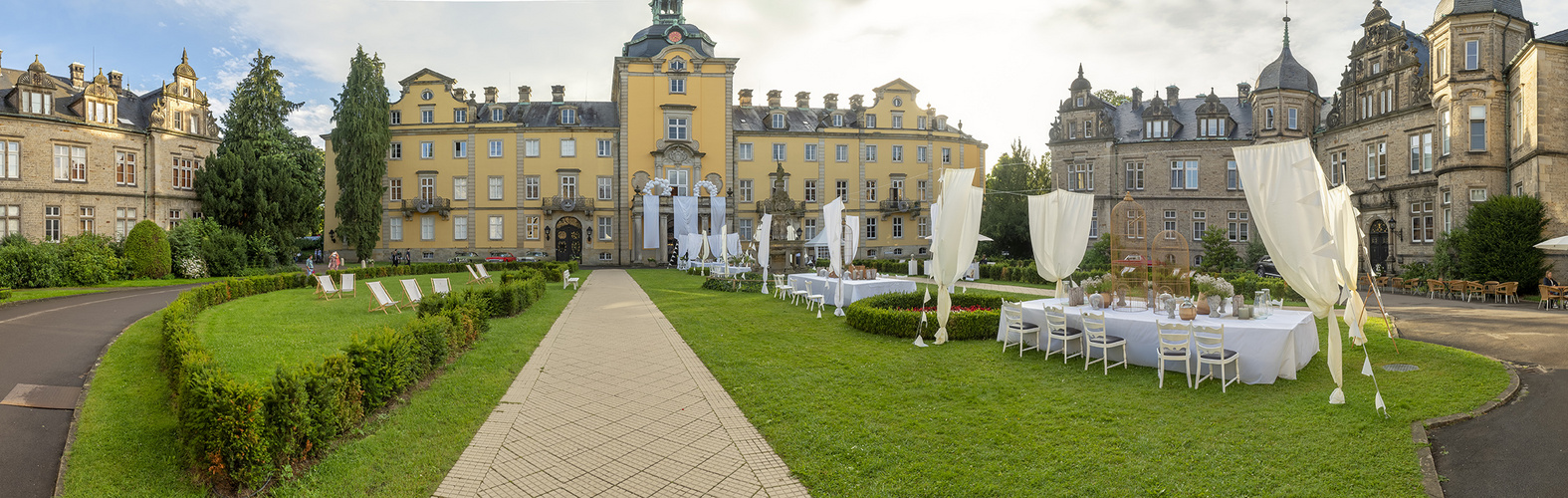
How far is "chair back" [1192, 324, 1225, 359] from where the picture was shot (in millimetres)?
8077

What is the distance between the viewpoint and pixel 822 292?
17859 mm

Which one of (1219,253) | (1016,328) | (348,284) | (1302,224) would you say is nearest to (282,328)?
(348,284)

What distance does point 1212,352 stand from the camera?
27.9ft

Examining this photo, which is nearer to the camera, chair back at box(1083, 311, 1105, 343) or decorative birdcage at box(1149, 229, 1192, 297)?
chair back at box(1083, 311, 1105, 343)

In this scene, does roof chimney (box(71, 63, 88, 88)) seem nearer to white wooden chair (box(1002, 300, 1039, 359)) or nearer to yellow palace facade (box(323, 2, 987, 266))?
yellow palace facade (box(323, 2, 987, 266))

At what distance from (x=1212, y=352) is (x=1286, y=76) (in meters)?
35.6

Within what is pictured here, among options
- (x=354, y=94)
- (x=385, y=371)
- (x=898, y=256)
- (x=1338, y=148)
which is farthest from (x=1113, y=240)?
(x=354, y=94)

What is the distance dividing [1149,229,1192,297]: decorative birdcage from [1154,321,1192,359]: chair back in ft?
8.41

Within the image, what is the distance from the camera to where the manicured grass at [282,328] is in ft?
31.9

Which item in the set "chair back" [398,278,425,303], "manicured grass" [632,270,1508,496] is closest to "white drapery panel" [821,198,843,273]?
"manicured grass" [632,270,1508,496]

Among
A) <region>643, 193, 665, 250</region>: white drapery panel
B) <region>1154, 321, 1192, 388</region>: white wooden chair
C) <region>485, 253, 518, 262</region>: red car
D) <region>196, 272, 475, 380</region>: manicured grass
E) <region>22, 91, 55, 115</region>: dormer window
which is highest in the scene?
<region>22, 91, 55, 115</region>: dormer window

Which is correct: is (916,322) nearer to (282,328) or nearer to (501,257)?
(282,328)

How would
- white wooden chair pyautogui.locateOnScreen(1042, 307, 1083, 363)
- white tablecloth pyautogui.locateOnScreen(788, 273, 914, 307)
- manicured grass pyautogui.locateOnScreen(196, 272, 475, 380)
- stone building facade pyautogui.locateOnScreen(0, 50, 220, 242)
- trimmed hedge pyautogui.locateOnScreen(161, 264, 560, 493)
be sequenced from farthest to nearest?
stone building facade pyautogui.locateOnScreen(0, 50, 220, 242) → white tablecloth pyautogui.locateOnScreen(788, 273, 914, 307) → white wooden chair pyautogui.locateOnScreen(1042, 307, 1083, 363) → manicured grass pyautogui.locateOnScreen(196, 272, 475, 380) → trimmed hedge pyautogui.locateOnScreen(161, 264, 560, 493)

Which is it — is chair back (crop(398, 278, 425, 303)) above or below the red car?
below
